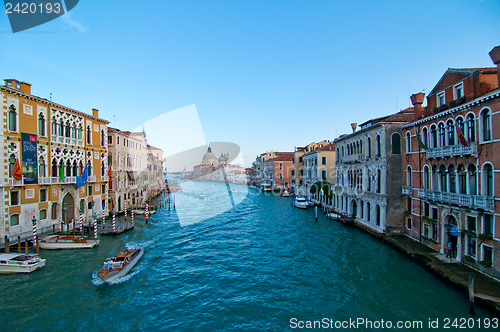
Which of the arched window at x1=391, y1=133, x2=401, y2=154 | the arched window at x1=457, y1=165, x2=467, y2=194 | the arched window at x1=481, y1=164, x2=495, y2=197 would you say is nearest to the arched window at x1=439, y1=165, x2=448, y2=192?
the arched window at x1=457, y1=165, x2=467, y2=194

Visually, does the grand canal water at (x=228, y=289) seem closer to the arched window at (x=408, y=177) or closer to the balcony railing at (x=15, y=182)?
the arched window at (x=408, y=177)

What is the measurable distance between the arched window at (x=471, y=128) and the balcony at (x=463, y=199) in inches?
111

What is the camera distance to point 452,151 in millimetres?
13656

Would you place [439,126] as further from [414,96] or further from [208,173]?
[208,173]

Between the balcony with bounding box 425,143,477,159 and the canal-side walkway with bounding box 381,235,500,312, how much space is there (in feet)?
18.1

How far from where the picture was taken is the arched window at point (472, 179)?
12664 mm

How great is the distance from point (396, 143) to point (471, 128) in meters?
6.80

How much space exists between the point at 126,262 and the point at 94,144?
16.2 metres

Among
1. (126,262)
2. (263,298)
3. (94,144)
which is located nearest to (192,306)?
(263,298)

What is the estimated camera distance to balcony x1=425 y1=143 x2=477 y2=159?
12406 millimetres

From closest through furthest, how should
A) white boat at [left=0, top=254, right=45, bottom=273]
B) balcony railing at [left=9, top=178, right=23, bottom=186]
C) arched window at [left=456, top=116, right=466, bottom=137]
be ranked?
arched window at [left=456, top=116, right=466, bottom=137] → white boat at [left=0, top=254, right=45, bottom=273] → balcony railing at [left=9, top=178, right=23, bottom=186]

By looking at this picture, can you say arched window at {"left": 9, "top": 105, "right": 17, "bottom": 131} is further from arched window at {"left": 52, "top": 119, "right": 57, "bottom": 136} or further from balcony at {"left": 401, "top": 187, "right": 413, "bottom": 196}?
balcony at {"left": 401, "top": 187, "right": 413, "bottom": 196}

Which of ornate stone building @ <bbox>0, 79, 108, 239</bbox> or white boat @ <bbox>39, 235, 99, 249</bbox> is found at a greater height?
ornate stone building @ <bbox>0, 79, 108, 239</bbox>

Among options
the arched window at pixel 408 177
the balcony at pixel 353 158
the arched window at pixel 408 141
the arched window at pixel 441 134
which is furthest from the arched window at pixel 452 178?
the balcony at pixel 353 158
